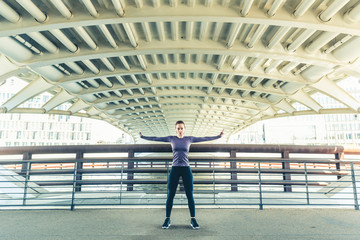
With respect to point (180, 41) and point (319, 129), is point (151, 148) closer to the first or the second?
point (180, 41)

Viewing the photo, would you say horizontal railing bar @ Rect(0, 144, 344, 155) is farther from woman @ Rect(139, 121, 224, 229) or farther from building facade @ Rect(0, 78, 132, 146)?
building facade @ Rect(0, 78, 132, 146)

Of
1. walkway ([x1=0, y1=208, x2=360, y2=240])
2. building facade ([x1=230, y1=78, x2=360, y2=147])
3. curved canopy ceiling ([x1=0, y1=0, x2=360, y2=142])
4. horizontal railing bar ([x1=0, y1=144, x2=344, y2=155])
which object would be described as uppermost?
building facade ([x1=230, y1=78, x2=360, y2=147])

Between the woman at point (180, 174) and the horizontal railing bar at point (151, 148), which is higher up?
the horizontal railing bar at point (151, 148)

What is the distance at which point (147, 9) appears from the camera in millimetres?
6637

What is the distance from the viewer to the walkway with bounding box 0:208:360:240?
271 cm

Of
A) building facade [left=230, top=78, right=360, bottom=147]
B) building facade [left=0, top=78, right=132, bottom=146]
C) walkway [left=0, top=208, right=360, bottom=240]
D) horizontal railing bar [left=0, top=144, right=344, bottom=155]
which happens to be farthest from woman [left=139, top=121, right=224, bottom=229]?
building facade [left=230, top=78, right=360, bottom=147]

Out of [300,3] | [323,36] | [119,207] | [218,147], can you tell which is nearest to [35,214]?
[119,207]

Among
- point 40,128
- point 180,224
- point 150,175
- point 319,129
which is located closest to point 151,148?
point 150,175

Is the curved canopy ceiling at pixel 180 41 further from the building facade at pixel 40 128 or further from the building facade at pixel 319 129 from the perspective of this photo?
the building facade at pixel 319 129

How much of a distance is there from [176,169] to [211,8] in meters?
5.76

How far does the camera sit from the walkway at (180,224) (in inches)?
107

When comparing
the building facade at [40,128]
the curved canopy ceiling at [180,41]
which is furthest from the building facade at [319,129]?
the curved canopy ceiling at [180,41]

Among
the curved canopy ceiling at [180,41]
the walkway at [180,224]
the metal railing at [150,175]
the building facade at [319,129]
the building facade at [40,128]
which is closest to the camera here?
the walkway at [180,224]

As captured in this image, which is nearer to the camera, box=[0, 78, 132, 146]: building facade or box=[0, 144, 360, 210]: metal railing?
box=[0, 144, 360, 210]: metal railing
